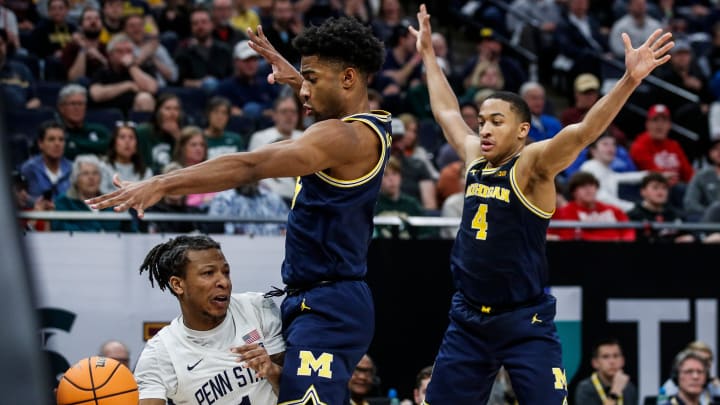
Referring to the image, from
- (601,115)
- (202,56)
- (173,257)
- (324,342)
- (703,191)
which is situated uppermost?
(202,56)

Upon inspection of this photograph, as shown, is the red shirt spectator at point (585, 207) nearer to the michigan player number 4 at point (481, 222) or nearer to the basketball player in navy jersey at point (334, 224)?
Result: the michigan player number 4 at point (481, 222)

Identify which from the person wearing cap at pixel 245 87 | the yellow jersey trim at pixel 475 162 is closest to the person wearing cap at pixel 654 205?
the person wearing cap at pixel 245 87

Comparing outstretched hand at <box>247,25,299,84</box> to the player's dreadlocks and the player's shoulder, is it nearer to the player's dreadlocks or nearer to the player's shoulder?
the player's dreadlocks

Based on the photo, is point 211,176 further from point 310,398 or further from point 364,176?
point 310,398

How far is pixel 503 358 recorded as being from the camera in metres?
5.43

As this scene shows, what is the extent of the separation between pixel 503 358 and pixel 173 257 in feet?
6.22

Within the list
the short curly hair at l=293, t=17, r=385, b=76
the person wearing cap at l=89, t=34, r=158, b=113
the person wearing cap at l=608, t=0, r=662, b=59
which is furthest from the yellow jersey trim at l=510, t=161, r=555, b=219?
the person wearing cap at l=608, t=0, r=662, b=59

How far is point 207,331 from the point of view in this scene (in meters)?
4.53

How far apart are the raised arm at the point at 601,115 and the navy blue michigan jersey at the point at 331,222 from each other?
1.31 metres

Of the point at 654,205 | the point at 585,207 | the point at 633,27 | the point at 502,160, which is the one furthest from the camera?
the point at 633,27

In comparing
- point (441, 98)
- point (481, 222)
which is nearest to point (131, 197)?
point (481, 222)

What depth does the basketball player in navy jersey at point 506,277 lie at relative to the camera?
5.36 metres

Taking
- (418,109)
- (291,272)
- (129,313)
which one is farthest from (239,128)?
(291,272)

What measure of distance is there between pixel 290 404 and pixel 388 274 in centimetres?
417
